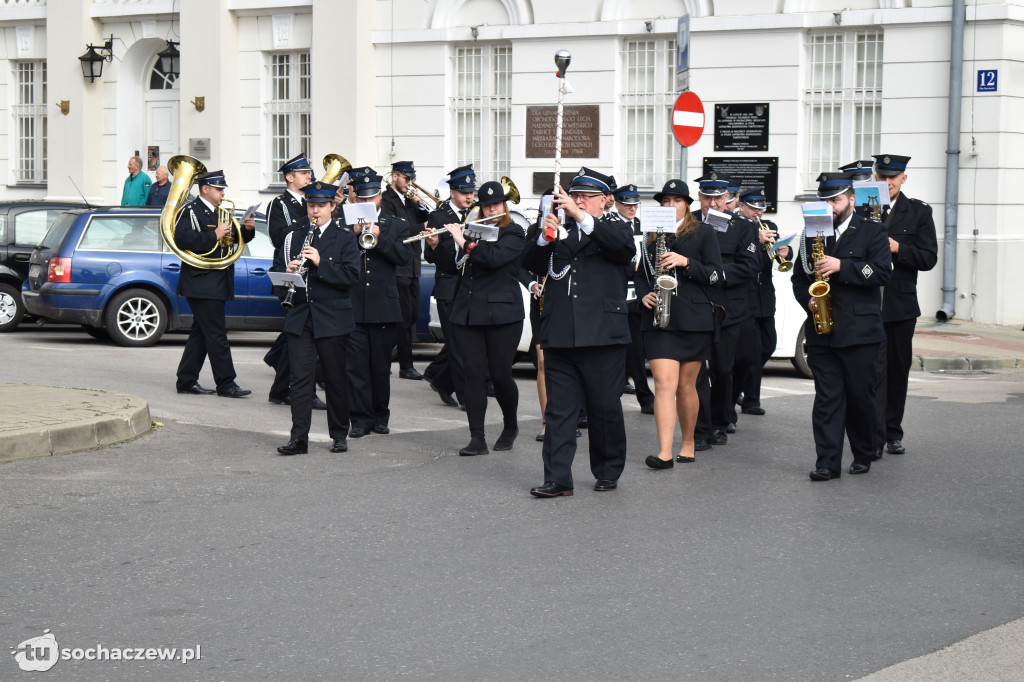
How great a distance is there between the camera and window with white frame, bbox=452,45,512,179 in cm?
2252

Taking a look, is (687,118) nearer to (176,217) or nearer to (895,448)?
(176,217)

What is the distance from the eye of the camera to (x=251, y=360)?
1531 centimetres

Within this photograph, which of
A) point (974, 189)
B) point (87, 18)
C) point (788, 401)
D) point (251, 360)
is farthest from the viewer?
point (87, 18)

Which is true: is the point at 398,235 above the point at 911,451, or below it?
above

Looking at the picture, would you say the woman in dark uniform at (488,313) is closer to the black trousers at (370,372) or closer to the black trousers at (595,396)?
the black trousers at (370,372)

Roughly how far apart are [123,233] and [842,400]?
9.70 metres

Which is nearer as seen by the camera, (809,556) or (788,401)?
(809,556)

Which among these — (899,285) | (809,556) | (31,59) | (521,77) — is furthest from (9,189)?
A: (809,556)

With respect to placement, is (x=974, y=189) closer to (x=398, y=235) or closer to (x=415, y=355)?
(x=415, y=355)

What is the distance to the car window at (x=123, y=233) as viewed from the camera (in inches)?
638

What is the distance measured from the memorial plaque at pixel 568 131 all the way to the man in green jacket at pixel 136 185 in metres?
5.75

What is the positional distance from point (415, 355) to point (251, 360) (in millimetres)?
1921

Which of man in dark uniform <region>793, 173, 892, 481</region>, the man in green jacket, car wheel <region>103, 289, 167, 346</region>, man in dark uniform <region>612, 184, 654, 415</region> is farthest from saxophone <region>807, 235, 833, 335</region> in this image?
the man in green jacket

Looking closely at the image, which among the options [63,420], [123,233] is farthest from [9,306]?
[63,420]
